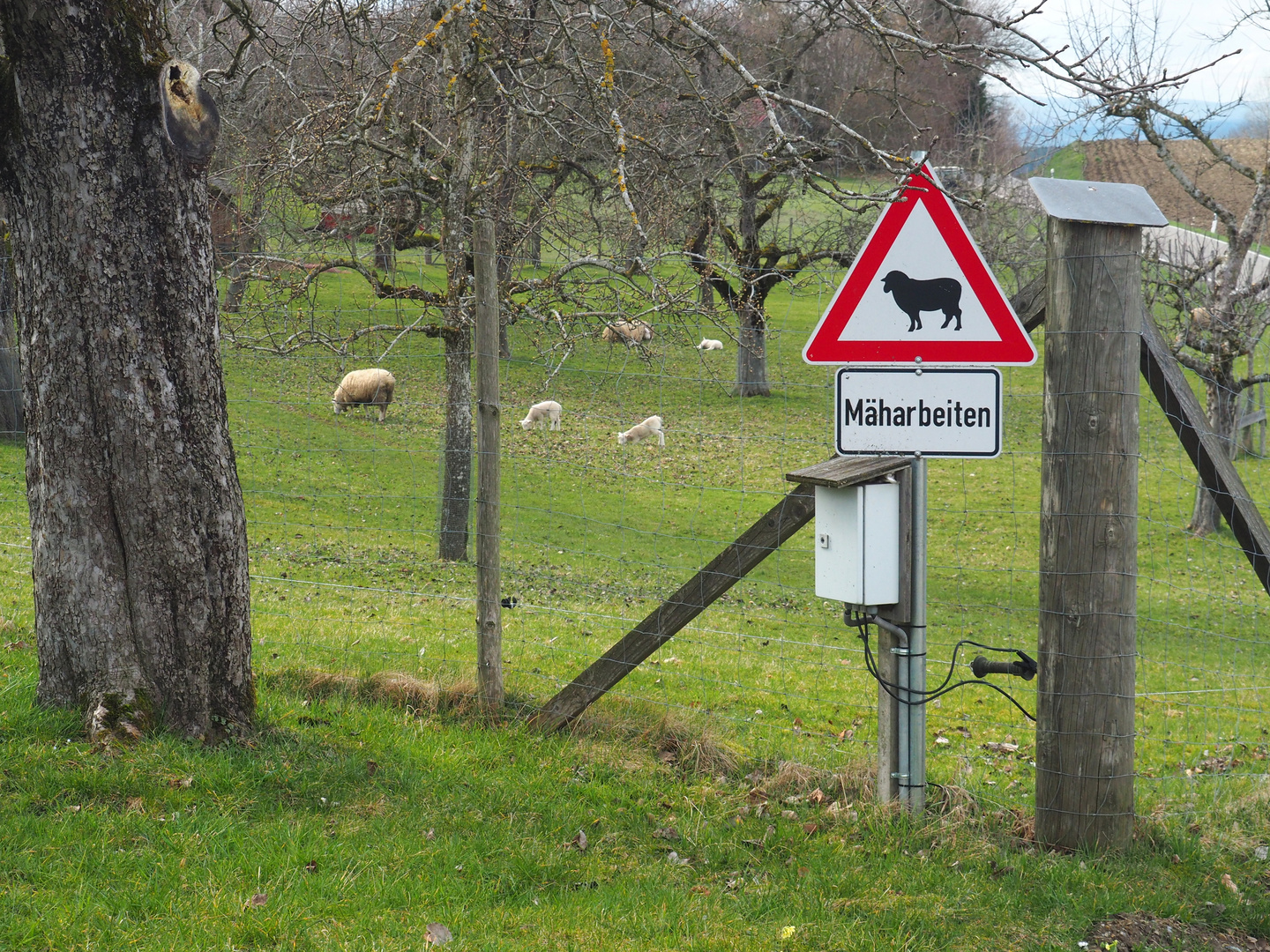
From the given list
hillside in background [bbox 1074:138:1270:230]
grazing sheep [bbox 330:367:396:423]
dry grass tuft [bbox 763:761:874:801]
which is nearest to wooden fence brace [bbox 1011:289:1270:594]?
dry grass tuft [bbox 763:761:874:801]

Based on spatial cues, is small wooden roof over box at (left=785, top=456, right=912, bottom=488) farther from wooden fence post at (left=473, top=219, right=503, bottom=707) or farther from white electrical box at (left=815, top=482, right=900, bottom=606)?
wooden fence post at (left=473, top=219, right=503, bottom=707)

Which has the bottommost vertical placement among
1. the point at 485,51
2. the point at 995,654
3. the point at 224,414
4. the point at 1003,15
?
the point at 995,654

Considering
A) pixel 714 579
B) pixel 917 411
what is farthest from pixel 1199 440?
pixel 714 579

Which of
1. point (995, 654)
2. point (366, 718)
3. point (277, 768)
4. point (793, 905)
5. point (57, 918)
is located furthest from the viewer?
point (995, 654)

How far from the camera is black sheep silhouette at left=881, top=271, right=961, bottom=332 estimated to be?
416 centimetres

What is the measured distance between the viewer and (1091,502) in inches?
166

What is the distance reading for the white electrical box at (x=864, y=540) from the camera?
4270mm

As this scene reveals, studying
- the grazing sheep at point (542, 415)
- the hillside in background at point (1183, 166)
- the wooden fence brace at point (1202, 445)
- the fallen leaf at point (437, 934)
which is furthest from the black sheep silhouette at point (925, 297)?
the grazing sheep at point (542, 415)

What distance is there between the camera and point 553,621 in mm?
10617

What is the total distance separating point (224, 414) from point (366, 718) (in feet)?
5.29

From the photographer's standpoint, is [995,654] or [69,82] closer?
[69,82]

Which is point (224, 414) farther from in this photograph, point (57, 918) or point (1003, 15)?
point (1003, 15)

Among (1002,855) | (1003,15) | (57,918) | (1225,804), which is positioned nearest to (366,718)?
(57,918)

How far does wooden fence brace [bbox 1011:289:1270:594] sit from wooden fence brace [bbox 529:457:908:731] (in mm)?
1024
